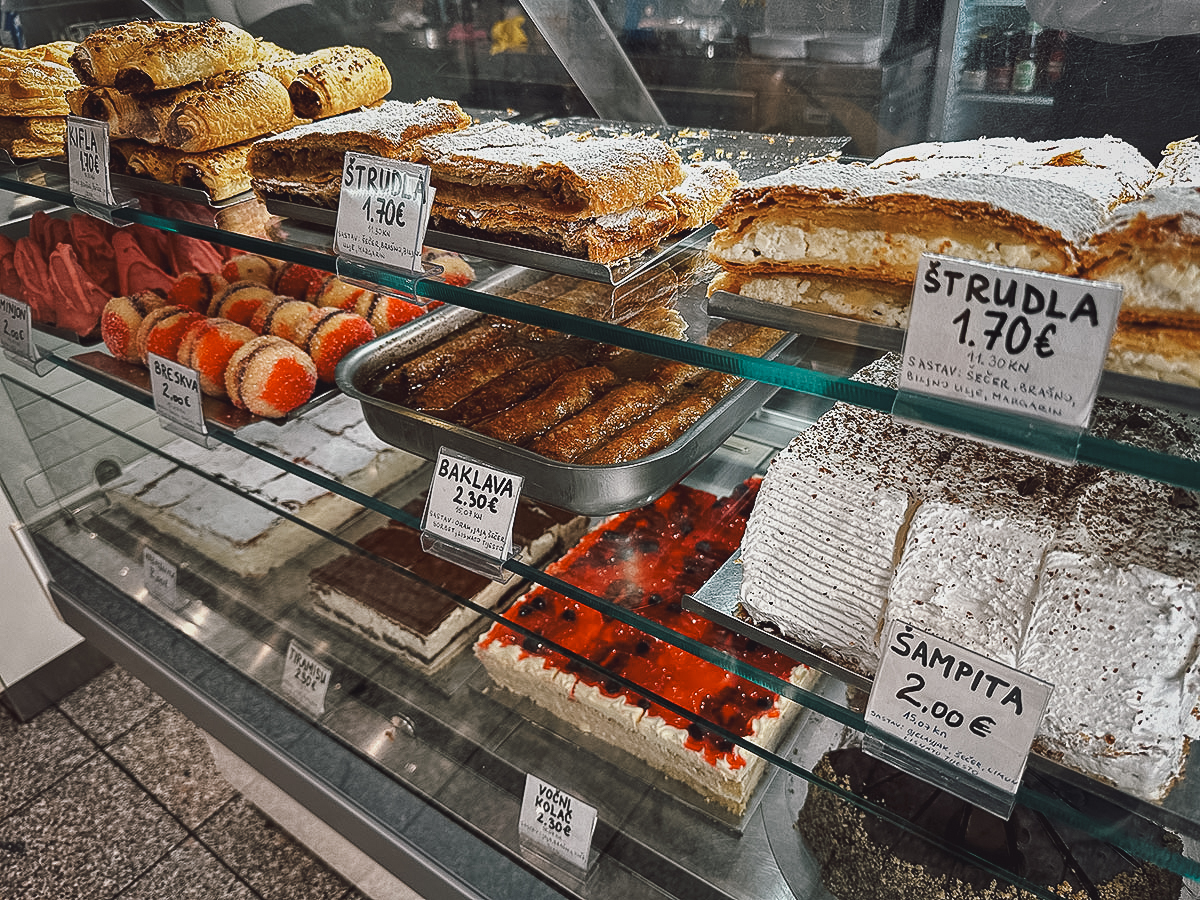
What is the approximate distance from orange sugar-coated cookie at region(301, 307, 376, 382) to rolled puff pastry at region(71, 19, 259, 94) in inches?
22.7

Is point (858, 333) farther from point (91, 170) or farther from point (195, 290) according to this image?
Answer: point (195, 290)

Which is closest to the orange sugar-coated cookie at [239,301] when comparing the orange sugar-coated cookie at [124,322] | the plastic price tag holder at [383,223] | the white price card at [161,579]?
the orange sugar-coated cookie at [124,322]

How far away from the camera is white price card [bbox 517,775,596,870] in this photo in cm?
173

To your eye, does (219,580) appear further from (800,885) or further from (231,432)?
(800,885)

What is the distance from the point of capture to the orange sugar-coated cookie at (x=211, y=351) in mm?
2000

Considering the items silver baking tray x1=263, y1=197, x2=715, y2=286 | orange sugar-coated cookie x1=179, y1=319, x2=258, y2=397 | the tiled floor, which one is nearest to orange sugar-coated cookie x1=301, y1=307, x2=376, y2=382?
orange sugar-coated cookie x1=179, y1=319, x2=258, y2=397

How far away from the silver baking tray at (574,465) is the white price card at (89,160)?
63 centimetres

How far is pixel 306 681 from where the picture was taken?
224 centimetres

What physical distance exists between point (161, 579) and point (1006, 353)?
254cm

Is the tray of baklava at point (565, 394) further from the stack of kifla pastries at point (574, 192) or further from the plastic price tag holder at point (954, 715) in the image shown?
the plastic price tag holder at point (954, 715)

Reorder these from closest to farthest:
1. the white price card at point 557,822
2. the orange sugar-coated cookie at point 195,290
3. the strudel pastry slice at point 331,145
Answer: the strudel pastry slice at point 331,145, the white price card at point 557,822, the orange sugar-coated cookie at point 195,290

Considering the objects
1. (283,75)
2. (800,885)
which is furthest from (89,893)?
(283,75)

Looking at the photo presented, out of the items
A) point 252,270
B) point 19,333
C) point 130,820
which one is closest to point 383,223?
point 252,270

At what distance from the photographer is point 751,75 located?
1570 mm
